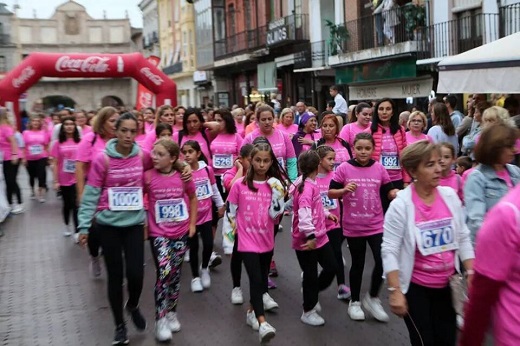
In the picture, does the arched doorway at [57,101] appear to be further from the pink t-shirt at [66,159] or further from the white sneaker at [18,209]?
the pink t-shirt at [66,159]

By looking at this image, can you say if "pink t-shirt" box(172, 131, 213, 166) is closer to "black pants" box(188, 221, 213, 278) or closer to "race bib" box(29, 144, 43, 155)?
"black pants" box(188, 221, 213, 278)

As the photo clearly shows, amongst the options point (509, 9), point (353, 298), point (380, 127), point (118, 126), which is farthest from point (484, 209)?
point (509, 9)

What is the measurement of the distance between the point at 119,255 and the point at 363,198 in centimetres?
215

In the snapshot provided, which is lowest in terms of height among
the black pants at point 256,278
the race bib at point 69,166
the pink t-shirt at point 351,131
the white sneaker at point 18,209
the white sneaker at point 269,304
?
the white sneaker at point 269,304

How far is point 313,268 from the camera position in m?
5.93

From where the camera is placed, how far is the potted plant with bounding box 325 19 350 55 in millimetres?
23359

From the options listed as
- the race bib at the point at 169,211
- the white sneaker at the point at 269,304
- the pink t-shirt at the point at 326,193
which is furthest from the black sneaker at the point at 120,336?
the pink t-shirt at the point at 326,193

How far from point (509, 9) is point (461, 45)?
2207 mm

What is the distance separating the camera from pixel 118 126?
553 centimetres

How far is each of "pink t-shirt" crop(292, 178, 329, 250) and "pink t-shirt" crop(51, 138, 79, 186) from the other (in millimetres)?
5028

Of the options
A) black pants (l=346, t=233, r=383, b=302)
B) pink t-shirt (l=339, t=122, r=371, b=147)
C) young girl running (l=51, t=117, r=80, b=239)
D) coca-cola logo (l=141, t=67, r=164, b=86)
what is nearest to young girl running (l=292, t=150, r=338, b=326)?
black pants (l=346, t=233, r=383, b=302)

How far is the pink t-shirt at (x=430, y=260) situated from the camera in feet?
13.2

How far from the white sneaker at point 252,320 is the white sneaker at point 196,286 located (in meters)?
1.23

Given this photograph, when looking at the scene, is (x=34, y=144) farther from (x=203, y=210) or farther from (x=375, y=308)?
(x=375, y=308)
